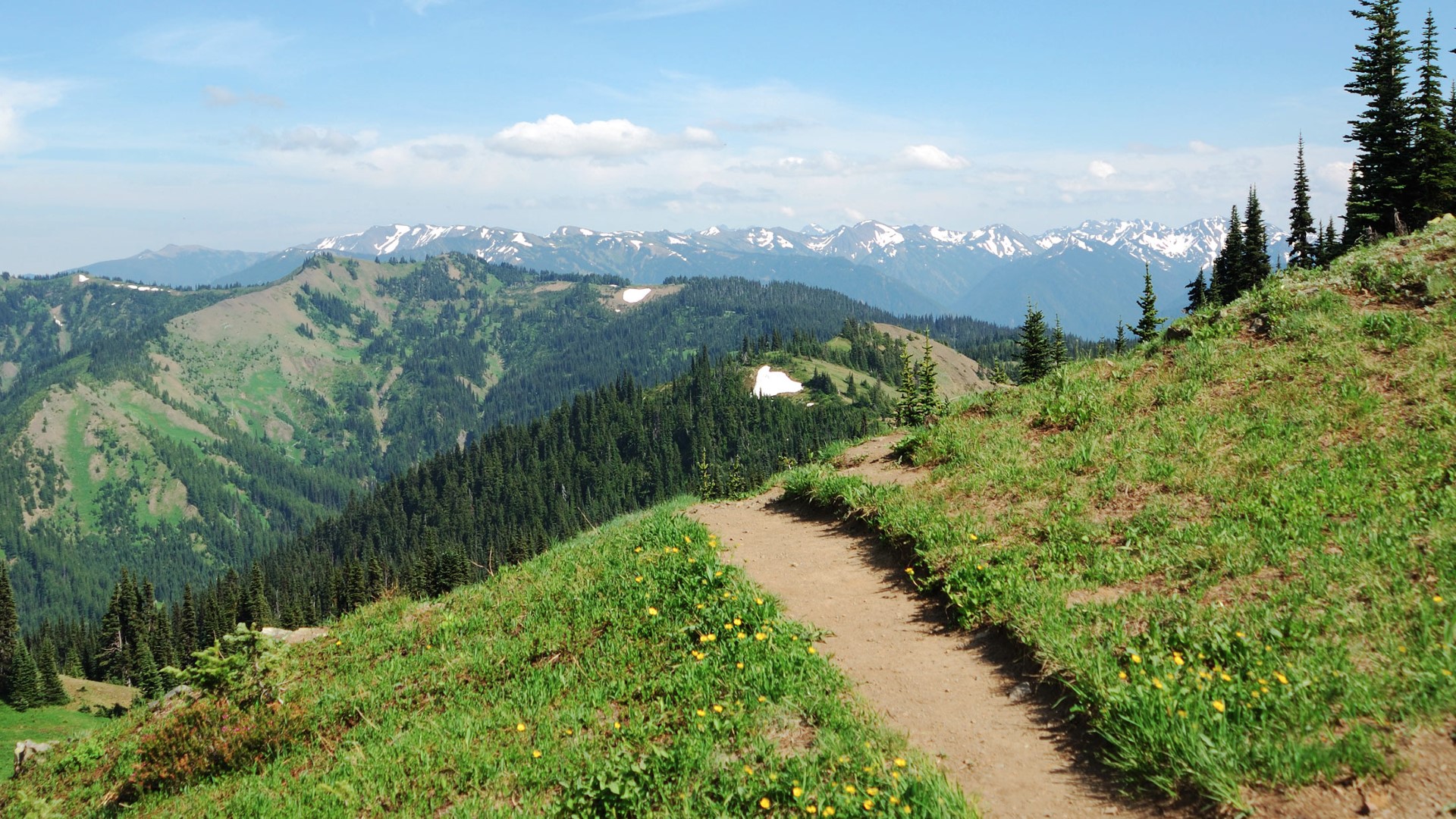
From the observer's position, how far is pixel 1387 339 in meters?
13.9

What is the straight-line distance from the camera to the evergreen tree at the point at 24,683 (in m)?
75.6

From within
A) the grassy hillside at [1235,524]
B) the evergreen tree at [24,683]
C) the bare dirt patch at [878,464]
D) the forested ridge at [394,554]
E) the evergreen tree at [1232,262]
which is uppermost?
the evergreen tree at [1232,262]

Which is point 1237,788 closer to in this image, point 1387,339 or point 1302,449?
point 1302,449

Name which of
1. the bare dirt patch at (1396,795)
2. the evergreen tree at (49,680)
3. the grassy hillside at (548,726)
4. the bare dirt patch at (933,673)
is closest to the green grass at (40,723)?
the evergreen tree at (49,680)

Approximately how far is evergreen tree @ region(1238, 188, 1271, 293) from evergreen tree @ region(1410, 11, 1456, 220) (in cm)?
1694

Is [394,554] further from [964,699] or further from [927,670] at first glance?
[964,699]

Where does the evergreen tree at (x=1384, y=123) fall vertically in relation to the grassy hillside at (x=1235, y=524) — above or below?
above

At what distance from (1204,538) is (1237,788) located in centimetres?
485

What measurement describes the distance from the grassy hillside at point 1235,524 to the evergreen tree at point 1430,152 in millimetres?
35778

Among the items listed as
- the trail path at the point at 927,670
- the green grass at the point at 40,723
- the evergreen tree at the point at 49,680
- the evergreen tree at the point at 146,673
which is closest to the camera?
the trail path at the point at 927,670

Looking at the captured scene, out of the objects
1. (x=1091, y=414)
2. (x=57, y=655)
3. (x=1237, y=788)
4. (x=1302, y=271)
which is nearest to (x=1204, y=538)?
(x=1237, y=788)

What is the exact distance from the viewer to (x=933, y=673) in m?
9.39

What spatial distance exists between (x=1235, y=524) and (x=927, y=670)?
470cm

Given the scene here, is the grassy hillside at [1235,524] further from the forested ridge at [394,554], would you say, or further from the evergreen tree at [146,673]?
the evergreen tree at [146,673]
